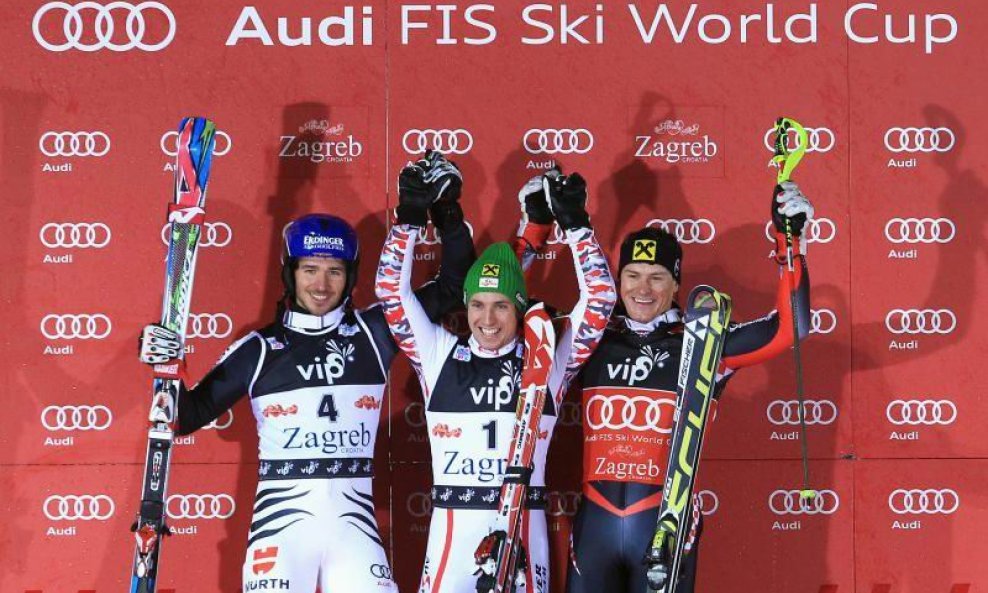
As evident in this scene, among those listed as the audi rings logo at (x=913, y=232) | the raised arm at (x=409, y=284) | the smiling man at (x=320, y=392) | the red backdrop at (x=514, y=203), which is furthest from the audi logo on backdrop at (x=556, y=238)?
the audi rings logo at (x=913, y=232)

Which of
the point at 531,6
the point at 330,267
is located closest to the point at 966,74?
the point at 531,6

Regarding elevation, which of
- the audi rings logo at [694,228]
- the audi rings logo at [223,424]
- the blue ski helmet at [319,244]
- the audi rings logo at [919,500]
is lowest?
the audi rings logo at [919,500]

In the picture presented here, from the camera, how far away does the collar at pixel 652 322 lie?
5.03 metres

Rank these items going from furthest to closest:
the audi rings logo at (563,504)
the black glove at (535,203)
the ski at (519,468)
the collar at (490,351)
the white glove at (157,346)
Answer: the audi rings logo at (563,504)
the black glove at (535,203)
the collar at (490,351)
the white glove at (157,346)
the ski at (519,468)

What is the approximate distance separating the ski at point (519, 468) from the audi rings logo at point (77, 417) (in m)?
2.04

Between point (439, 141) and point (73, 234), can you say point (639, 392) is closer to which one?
point (439, 141)

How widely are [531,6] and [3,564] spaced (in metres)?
3.54

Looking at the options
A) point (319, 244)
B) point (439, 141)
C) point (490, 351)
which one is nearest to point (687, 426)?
point (490, 351)

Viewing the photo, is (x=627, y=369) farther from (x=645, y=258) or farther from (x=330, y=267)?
(x=330, y=267)

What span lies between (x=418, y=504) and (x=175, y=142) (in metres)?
2.01

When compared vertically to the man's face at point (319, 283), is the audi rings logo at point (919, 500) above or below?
below

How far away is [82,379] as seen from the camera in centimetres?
561

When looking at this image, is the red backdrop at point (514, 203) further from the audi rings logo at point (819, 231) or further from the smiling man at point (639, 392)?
the smiling man at point (639, 392)

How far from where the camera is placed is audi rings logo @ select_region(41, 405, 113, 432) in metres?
5.59
